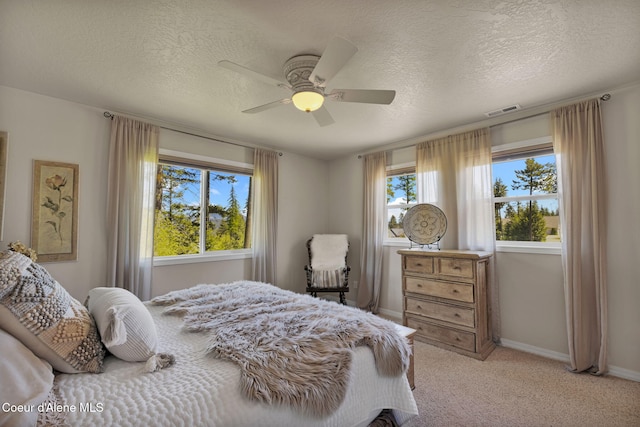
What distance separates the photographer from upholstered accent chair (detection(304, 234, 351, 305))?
157 inches

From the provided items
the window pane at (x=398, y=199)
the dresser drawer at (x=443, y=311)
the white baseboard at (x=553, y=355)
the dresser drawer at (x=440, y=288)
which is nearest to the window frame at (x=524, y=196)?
the dresser drawer at (x=440, y=288)

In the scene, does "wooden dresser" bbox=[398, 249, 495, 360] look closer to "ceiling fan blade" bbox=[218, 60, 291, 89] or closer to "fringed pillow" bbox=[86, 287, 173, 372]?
"ceiling fan blade" bbox=[218, 60, 291, 89]

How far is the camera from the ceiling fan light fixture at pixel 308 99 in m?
1.94

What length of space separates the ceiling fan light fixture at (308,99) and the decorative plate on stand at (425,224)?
2017 millimetres

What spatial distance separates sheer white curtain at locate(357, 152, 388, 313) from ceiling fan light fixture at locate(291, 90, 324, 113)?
2.36 m

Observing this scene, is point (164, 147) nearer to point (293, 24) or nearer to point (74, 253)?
point (74, 253)

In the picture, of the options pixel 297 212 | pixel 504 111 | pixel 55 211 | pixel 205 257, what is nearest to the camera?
pixel 55 211

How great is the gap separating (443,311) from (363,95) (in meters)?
2.35

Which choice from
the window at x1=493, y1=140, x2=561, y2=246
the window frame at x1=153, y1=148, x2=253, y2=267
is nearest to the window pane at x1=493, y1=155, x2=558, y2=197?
the window at x1=493, y1=140, x2=561, y2=246

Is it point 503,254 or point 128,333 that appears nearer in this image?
point 128,333

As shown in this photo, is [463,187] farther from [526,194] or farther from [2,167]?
[2,167]

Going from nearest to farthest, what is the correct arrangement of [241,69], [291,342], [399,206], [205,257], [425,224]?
[291,342] < [241,69] < [425,224] < [205,257] < [399,206]

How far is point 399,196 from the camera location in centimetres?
412

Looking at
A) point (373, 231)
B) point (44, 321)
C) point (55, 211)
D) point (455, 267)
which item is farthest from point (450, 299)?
point (55, 211)
